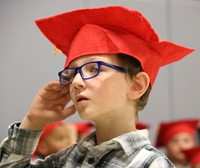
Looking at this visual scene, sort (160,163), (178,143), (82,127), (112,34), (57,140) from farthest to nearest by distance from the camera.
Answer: (178,143) < (82,127) < (57,140) < (112,34) < (160,163)

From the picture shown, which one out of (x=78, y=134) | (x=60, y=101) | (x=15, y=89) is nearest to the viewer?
(x=60, y=101)

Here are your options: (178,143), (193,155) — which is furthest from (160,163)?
(178,143)

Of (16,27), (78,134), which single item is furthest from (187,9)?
(16,27)

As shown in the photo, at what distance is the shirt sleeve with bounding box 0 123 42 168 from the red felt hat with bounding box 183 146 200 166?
7.18 feet

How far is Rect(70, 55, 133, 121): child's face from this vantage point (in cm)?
131

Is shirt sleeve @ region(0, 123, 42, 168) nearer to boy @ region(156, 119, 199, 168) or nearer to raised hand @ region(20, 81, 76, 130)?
raised hand @ region(20, 81, 76, 130)

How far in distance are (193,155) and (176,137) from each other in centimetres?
44

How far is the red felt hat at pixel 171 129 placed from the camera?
3988 mm

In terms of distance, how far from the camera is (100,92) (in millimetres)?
1314

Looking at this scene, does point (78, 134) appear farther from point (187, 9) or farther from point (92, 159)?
point (92, 159)

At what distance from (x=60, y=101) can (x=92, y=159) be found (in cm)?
26

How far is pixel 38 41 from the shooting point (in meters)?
2.65

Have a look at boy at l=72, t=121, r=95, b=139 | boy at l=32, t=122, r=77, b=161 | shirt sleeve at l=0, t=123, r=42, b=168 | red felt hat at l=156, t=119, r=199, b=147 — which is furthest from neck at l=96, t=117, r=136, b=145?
red felt hat at l=156, t=119, r=199, b=147

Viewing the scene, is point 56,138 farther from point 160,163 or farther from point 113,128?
Result: point 160,163
